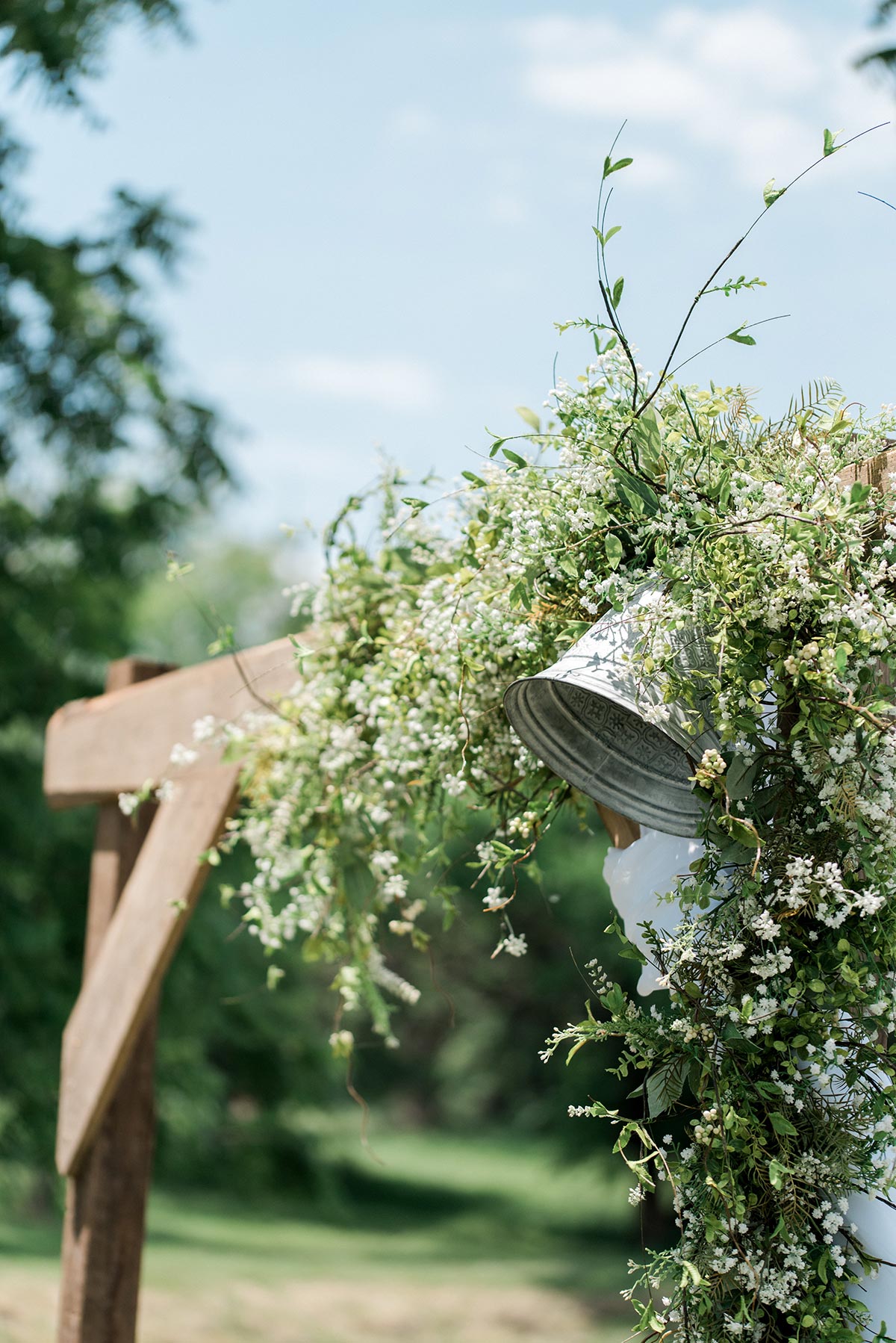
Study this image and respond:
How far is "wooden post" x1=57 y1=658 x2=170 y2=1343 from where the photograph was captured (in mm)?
3072

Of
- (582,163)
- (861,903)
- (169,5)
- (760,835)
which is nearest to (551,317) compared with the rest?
(582,163)

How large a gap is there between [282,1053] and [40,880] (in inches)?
197

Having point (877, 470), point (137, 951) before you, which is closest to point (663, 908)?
point (877, 470)

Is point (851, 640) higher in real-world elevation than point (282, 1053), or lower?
lower

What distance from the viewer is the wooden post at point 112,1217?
121 inches

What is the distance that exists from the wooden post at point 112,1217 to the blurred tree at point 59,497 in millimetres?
4806

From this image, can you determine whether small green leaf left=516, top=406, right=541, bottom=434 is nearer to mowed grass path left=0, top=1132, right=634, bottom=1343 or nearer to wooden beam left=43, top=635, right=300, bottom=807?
wooden beam left=43, top=635, right=300, bottom=807

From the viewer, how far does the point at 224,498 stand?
8.22 meters

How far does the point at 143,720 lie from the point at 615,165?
2.14m

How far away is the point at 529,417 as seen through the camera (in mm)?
1823

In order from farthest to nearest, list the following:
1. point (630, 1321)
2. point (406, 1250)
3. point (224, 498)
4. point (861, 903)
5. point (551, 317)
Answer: point (406, 1250), point (630, 1321), point (224, 498), point (551, 317), point (861, 903)

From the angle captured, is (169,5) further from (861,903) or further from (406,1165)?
(406,1165)

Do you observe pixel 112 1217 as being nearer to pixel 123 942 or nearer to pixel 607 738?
pixel 123 942

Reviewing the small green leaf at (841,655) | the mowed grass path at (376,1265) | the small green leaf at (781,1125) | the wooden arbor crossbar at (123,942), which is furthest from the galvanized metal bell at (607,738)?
the mowed grass path at (376,1265)
